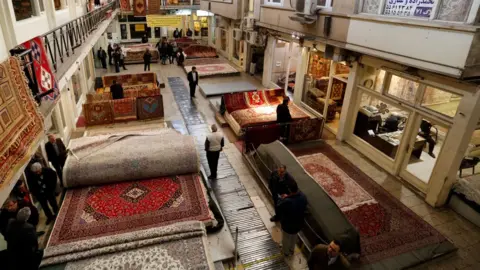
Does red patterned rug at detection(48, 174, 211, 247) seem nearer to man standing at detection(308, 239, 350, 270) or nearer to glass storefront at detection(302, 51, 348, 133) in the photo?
man standing at detection(308, 239, 350, 270)

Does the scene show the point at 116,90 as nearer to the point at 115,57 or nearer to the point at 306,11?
the point at 306,11

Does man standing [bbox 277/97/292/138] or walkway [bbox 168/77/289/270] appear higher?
man standing [bbox 277/97/292/138]

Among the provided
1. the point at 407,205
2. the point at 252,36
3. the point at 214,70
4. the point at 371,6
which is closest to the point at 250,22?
the point at 252,36

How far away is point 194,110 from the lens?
12391 mm

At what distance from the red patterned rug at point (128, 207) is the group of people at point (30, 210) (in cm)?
46

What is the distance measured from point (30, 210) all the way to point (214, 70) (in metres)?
13.9

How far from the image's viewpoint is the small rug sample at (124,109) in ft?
34.9

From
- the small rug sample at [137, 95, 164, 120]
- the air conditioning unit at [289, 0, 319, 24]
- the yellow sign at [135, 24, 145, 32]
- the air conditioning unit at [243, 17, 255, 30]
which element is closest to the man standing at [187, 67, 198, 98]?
the small rug sample at [137, 95, 164, 120]

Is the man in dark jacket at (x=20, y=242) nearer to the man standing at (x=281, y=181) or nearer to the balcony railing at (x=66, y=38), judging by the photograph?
the balcony railing at (x=66, y=38)

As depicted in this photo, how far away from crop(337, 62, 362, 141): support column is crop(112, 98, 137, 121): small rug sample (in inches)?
283

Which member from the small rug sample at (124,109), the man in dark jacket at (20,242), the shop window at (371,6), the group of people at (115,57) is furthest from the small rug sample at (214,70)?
the man in dark jacket at (20,242)

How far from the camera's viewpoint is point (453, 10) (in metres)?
5.93

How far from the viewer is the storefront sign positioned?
21.0 ft

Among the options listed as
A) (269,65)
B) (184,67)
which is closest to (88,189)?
(269,65)
